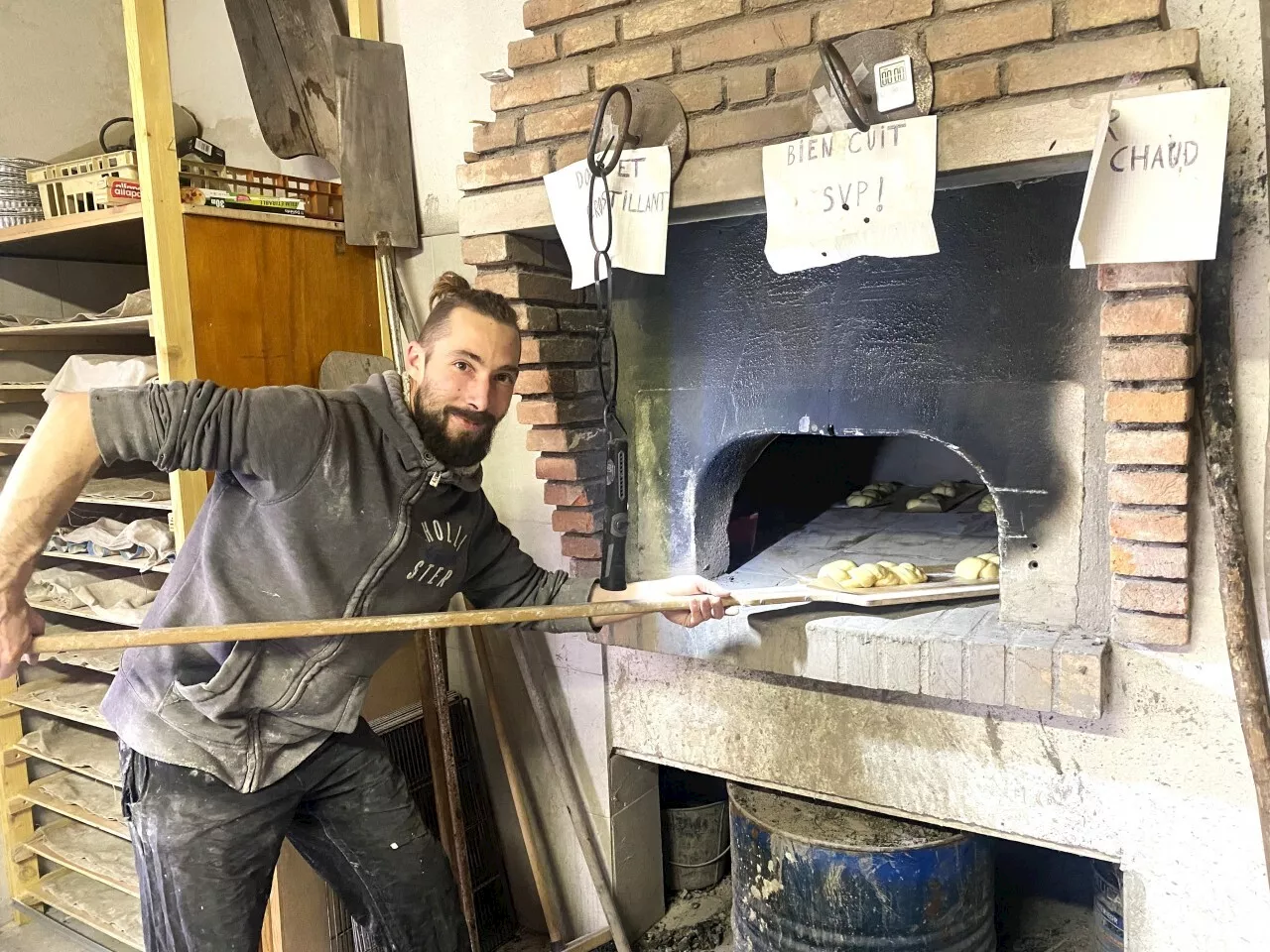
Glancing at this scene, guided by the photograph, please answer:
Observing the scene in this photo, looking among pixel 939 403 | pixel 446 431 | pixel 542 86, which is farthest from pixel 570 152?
pixel 939 403

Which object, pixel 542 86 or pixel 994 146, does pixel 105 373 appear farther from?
pixel 994 146

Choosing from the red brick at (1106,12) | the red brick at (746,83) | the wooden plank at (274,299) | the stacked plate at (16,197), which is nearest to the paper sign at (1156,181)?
the red brick at (1106,12)

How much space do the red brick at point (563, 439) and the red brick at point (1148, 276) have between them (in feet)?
3.55

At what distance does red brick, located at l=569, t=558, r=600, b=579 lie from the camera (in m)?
2.25

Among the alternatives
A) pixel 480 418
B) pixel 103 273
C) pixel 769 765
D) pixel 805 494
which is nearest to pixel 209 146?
pixel 103 273

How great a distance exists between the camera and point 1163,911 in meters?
1.78

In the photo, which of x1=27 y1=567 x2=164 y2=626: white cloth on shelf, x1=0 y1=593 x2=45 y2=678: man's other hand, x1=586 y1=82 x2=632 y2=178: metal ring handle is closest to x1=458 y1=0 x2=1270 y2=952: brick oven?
x1=586 y1=82 x2=632 y2=178: metal ring handle

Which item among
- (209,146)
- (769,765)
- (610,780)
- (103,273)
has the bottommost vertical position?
(610,780)

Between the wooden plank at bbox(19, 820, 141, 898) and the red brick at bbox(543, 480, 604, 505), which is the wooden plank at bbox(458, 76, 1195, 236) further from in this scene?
the wooden plank at bbox(19, 820, 141, 898)

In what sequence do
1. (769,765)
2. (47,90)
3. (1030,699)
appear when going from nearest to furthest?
(1030,699) < (769,765) < (47,90)

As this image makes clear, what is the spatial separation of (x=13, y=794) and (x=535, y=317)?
91.2 inches

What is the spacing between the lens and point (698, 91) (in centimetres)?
181

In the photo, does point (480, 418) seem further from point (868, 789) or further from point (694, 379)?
point (868, 789)

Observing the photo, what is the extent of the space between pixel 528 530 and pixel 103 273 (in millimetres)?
1795
